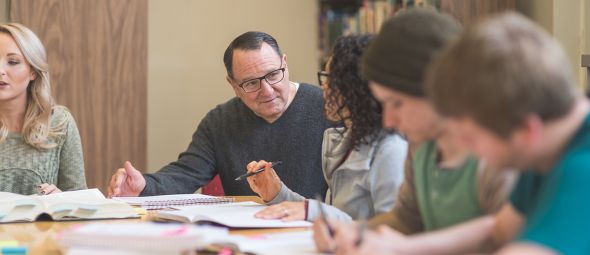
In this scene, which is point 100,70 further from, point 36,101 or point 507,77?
point 507,77

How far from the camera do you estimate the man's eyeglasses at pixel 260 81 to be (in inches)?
109

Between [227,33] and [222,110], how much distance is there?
6.18 feet

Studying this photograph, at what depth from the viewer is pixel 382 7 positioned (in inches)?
172

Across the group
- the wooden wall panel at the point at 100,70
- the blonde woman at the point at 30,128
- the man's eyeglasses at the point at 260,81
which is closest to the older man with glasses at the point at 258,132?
the man's eyeglasses at the point at 260,81

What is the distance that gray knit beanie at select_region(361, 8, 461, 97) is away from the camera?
1220mm

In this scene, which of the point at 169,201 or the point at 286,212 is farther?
the point at 169,201

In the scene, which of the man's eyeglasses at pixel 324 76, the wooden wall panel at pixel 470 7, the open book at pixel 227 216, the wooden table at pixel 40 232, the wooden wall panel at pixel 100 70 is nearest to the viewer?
the wooden table at pixel 40 232

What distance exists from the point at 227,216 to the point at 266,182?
0.93ft

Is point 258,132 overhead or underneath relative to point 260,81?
underneath

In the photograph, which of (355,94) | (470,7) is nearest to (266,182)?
(355,94)

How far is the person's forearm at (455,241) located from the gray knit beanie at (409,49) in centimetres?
22

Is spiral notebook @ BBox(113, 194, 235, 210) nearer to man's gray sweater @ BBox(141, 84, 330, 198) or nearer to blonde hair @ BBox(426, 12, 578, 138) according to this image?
man's gray sweater @ BBox(141, 84, 330, 198)

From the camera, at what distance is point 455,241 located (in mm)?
1214

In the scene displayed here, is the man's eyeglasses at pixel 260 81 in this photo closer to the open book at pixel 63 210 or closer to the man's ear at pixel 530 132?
the open book at pixel 63 210
